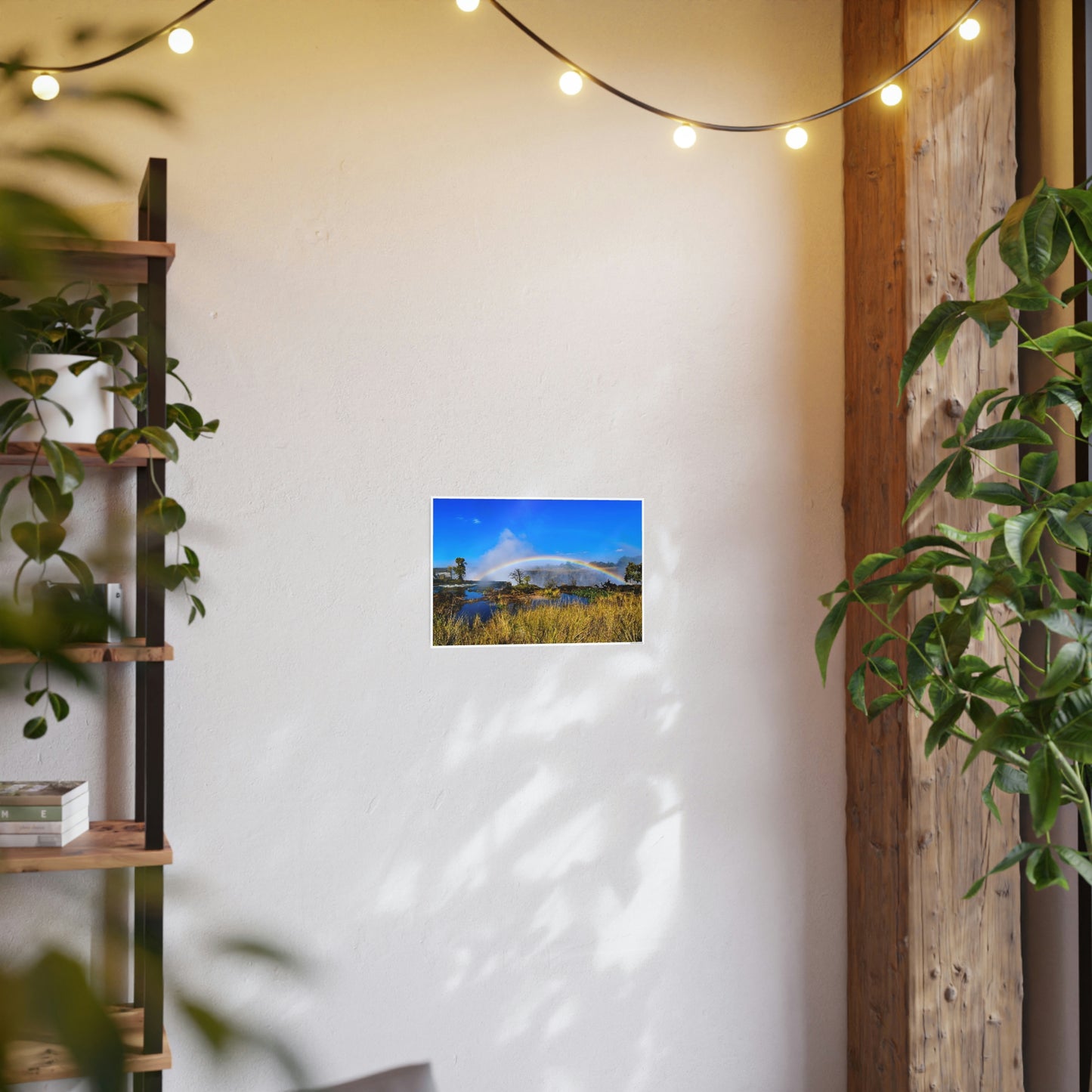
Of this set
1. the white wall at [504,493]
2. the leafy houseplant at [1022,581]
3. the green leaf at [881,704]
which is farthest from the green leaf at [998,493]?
the white wall at [504,493]

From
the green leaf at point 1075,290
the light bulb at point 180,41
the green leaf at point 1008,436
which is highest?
the light bulb at point 180,41

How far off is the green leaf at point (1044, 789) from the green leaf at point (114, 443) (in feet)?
6.23

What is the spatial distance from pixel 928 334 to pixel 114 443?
1.74 metres

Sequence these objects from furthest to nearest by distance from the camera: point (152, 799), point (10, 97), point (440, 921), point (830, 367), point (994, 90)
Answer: point (830, 367), point (994, 90), point (440, 921), point (152, 799), point (10, 97)

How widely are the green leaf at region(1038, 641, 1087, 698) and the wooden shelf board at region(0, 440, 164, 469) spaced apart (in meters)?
1.87

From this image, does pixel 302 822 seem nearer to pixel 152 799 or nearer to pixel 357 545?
pixel 152 799

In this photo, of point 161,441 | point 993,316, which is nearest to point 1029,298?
point 993,316

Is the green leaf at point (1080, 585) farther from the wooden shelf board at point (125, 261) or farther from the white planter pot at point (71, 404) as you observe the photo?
the white planter pot at point (71, 404)

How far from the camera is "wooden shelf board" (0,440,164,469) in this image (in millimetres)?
2246

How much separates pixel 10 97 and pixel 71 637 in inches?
10.0

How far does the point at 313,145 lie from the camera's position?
2820 mm

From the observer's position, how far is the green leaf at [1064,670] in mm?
1911

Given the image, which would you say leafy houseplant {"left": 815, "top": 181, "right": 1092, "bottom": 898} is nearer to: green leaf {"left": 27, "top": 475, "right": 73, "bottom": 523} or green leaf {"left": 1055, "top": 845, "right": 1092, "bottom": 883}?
green leaf {"left": 1055, "top": 845, "right": 1092, "bottom": 883}

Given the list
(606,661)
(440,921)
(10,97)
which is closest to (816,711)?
(606,661)
